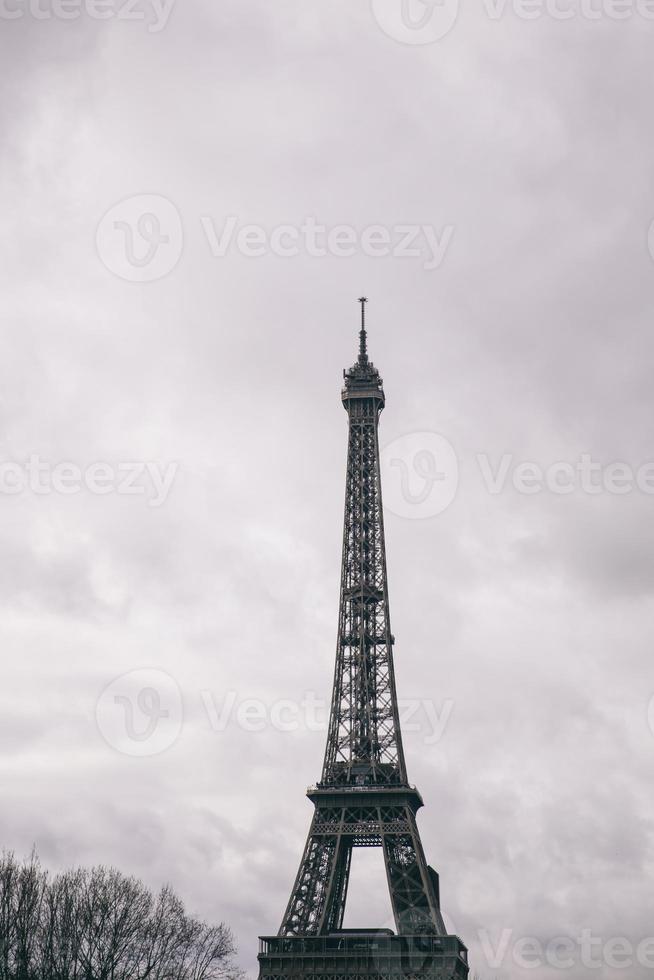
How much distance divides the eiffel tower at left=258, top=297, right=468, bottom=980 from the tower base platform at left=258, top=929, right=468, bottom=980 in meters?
0.09

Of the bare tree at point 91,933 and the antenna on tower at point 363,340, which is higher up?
the antenna on tower at point 363,340

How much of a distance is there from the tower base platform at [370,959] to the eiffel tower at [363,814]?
85mm

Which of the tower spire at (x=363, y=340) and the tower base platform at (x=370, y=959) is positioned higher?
the tower spire at (x=363, y=340)

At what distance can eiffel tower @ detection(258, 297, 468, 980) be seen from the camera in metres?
119

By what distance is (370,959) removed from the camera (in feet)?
389

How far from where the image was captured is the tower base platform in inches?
4668

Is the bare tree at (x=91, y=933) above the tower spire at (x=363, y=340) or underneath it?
Result: underneath

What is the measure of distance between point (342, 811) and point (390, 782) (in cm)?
531

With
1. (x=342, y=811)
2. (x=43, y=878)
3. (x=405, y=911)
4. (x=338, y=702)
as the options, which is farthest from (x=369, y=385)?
(x=43, y=878)

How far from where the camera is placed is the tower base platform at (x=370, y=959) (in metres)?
119

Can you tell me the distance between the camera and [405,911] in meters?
123

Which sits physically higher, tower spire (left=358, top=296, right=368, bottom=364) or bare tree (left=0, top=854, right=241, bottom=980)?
tower spire (left=358, top=296, right=368, bottom=364)

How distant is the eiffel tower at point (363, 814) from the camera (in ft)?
391

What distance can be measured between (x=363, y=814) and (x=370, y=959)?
14431mm
